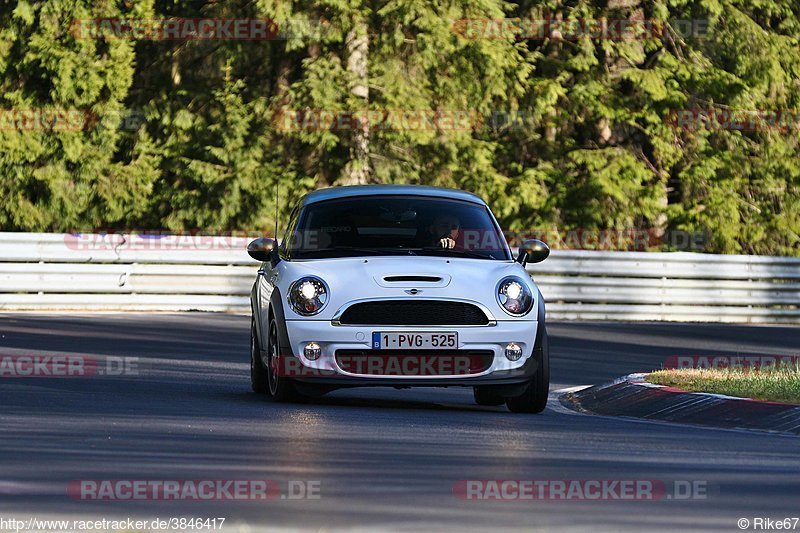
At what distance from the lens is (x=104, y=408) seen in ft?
41.5

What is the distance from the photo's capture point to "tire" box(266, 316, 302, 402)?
13.2 m

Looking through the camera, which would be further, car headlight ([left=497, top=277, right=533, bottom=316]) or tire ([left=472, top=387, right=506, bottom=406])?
tire ([left=472, top=387, right=506, bottom=406])

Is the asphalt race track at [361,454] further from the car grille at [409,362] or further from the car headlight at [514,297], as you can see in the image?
the car headlight at [514,297]

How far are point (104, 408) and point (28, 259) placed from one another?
50.1 ft

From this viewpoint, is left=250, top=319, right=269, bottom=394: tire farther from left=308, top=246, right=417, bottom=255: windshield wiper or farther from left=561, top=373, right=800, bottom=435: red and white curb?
left=561, top=373, right=800, bottom=435: red and white curb

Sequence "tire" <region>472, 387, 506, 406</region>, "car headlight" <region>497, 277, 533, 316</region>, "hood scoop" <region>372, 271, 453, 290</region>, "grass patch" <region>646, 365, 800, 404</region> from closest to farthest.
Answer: "hood scoop" <region>372, 271, 453, 290</region>
"car headlight" <region>497, 277, 533, 316</region>
"grass patch" <region>646, 365, 800, 404</region>
"tire" <region>472, 387, 506, 406</region>

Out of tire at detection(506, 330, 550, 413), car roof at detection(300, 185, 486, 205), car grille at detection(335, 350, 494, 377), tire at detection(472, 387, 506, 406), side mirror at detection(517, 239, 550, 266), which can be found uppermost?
car roof at detection(300, 185, 486, 205)

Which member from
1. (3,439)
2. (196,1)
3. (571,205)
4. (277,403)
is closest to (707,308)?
(571,205)

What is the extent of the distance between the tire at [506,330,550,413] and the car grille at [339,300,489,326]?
2.38 feet

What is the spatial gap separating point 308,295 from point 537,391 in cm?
172

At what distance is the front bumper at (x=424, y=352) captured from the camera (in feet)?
41.8

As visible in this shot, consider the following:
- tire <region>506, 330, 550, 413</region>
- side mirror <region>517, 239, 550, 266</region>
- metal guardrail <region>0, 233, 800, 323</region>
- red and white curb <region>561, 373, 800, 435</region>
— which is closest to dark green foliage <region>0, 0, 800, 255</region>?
metal guardrail <region>0, 233, 800, 323</region>

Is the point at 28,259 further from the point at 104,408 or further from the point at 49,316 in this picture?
the point at 104,408

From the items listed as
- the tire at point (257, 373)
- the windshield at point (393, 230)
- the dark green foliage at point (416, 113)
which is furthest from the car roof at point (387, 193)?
the dark green foliage at point (416, 113)
